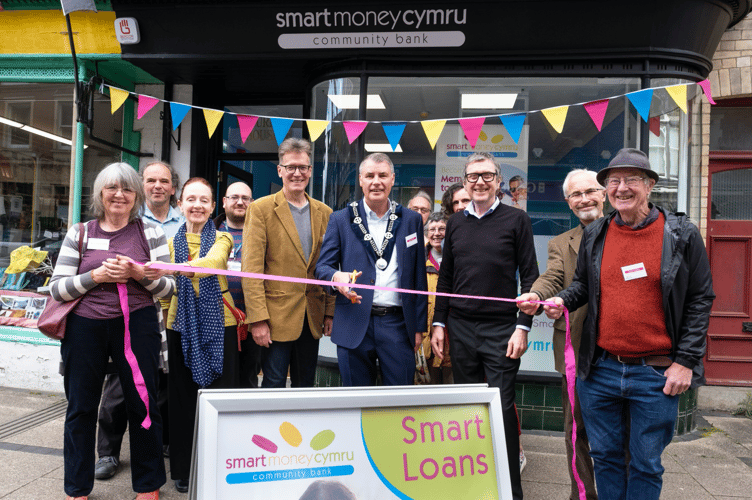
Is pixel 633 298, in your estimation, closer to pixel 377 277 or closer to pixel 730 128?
pixel 377 277

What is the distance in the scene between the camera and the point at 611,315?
2.55 m

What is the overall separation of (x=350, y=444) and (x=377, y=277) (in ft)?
4.18

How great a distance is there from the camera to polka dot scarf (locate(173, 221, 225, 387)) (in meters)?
3.24

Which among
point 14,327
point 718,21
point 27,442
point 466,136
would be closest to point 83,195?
point 14,327

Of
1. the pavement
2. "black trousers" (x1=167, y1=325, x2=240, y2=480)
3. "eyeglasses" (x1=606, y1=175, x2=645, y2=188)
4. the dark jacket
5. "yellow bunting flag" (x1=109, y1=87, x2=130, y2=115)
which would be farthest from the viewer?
"yellow bunting flag" (x1=109, y1=87, x2=130, y2=115)

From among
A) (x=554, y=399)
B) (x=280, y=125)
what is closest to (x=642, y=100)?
(x=554, y=399)

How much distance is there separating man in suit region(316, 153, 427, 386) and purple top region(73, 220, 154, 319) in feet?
3.37

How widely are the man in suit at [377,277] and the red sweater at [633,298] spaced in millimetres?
1087

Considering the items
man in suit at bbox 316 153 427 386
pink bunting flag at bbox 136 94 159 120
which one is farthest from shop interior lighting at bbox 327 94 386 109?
man in suit at bbox 316 153 427 386

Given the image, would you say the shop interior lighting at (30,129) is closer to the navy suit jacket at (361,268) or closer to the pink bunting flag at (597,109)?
the navy suit jacket at (361,268)

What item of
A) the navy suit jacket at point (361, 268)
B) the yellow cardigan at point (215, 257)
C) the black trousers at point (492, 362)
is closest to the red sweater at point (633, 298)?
the black trousers at point (492, 362)

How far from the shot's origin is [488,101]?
5.41 meters

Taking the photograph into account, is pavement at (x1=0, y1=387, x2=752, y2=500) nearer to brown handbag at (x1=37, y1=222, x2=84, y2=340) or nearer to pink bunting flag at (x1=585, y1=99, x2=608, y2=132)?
brown handbag at (x1=37, y1=222, x2=84, y2=340)

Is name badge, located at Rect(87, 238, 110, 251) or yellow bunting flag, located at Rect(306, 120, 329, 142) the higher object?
yellow bunting flag, located at Rect(306, 120, 329, 142)
